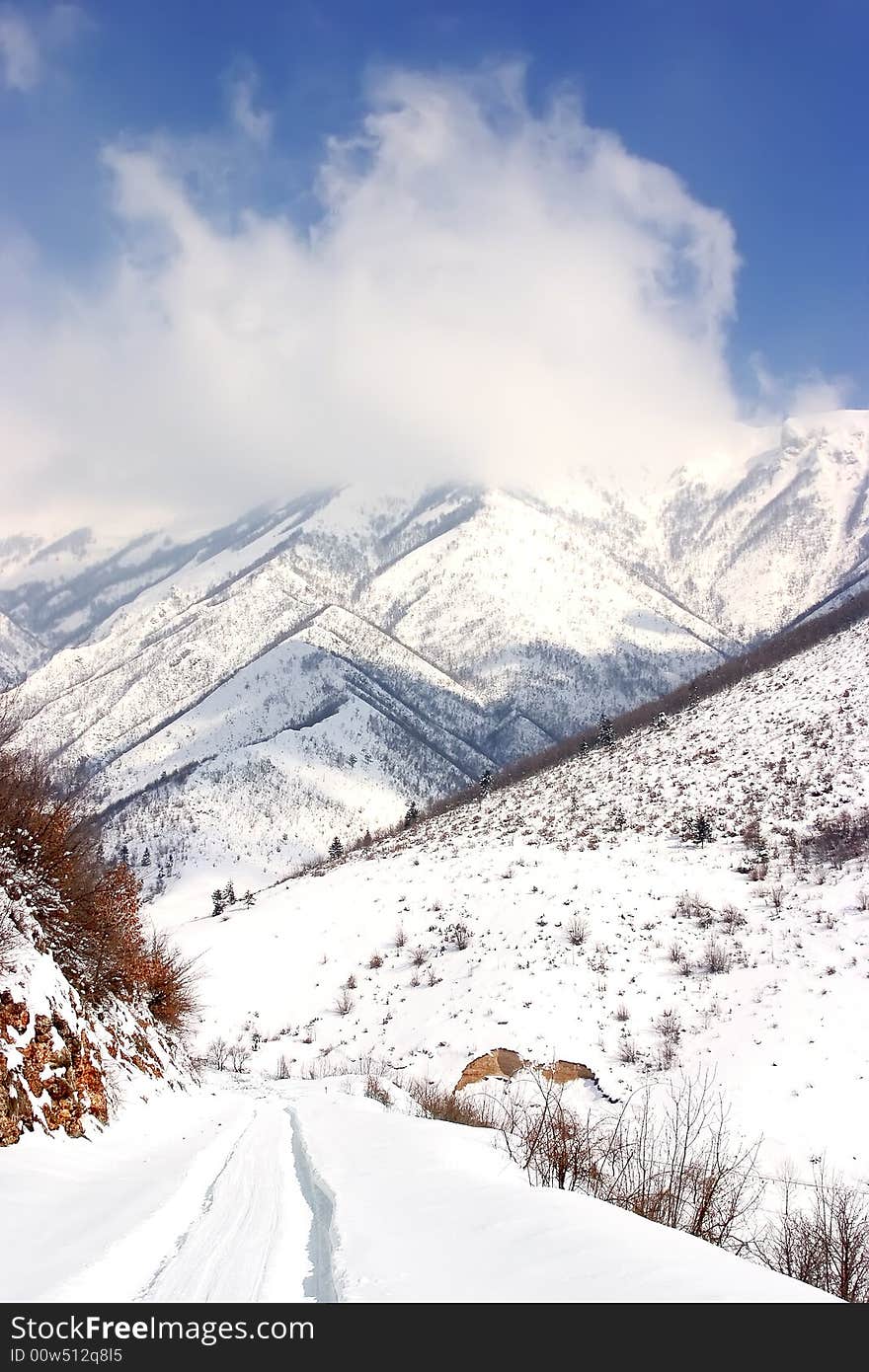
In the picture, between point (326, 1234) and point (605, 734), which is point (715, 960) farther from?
point (605, 734)

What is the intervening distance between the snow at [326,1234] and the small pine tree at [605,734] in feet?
166

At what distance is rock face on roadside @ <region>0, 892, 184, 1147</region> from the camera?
5.29m

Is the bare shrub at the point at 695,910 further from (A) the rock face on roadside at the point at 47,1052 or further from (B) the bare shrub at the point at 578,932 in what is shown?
(A) the rock face on roadside at the point at 47,1052

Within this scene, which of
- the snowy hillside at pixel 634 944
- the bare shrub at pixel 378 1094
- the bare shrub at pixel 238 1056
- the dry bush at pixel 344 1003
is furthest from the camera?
the dry bush at pixel 344 1003

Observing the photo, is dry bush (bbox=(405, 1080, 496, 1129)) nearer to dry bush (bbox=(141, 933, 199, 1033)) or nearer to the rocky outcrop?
the rocky outcrop

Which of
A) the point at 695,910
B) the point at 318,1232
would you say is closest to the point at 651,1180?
the point at 318,1232

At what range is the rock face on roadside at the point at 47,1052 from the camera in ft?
17.3

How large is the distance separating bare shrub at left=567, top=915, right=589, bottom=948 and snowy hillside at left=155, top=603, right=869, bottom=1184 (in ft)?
0.31

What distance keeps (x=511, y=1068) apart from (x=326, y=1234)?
531 inches

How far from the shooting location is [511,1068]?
15375mm

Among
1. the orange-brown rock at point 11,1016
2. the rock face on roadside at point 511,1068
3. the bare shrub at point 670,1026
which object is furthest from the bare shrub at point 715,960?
the orange-brown rock at point 11,1016

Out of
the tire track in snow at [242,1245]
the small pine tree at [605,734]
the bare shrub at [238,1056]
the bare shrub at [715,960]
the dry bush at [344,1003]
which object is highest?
the small pine tree at [605,734]

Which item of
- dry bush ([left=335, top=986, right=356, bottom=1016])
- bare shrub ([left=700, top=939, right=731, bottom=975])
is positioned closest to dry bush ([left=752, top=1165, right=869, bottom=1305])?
bare shrub ([left=700, top=939, right=731, bottom=975])

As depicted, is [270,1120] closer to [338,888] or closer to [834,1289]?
[834,1289]
